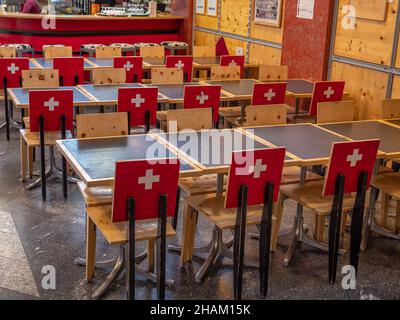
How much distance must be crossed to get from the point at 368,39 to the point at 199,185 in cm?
344

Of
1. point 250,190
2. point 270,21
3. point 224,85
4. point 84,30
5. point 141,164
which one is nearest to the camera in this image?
point 141,164

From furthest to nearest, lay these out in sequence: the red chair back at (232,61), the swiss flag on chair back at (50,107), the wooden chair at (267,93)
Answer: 1. the red chair back at (232,61)
2. the wooden chair at (267,93)
3. the swiss flag on chair back at (50,107)

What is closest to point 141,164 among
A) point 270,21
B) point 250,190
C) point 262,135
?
point 250,190

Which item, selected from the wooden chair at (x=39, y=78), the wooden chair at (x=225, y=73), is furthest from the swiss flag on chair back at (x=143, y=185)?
the wooden chair at (x=225, y=73)

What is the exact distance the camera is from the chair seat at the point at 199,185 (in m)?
4.27

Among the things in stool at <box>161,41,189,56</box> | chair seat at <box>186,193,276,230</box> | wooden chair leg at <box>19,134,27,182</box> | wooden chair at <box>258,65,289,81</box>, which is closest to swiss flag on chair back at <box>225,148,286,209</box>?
chair seat at <box>186,193,276,230</box>

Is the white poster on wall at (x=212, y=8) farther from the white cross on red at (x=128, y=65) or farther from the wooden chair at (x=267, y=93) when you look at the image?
the wooden chair at (x=267, y=93)

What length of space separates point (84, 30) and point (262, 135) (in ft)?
20.9

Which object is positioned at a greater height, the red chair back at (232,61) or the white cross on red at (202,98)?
the red chair back at (232,61)

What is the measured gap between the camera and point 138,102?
220 inches

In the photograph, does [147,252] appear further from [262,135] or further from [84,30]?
[84,30]

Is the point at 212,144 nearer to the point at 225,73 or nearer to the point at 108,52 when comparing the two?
the point at 225,73

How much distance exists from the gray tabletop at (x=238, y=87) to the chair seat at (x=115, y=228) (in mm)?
2918
